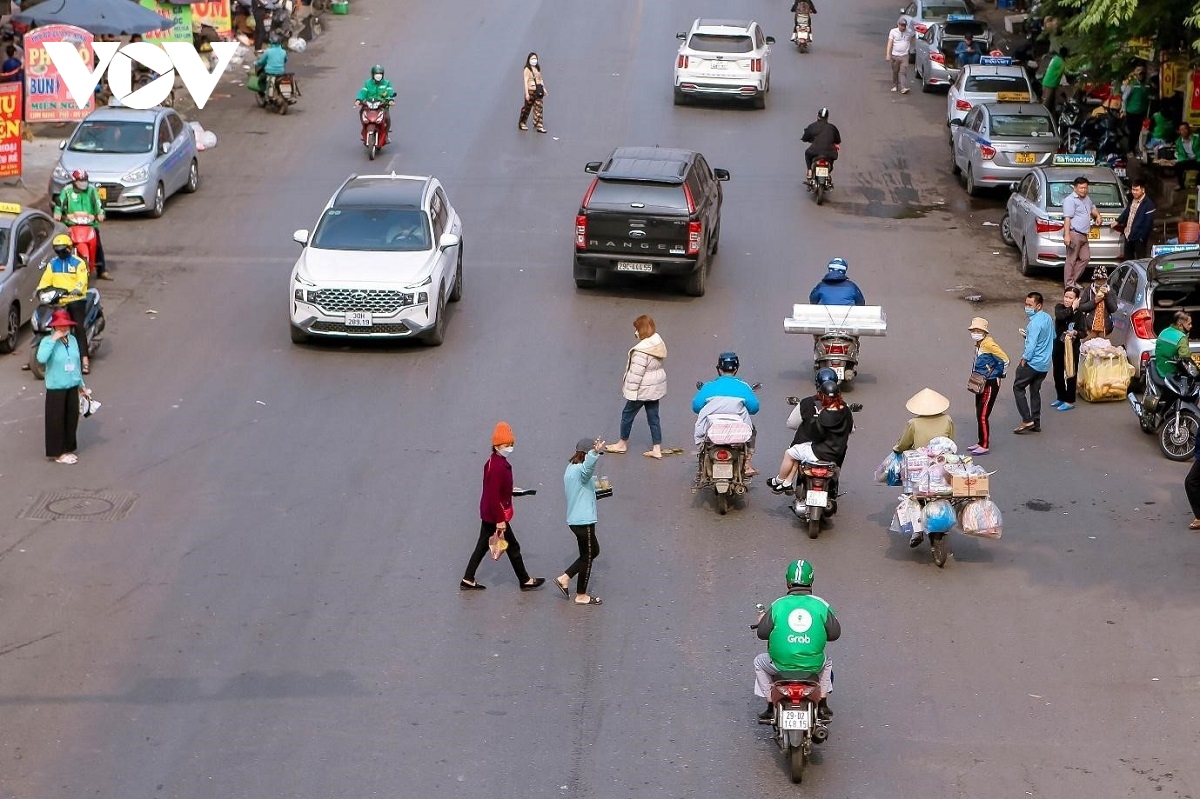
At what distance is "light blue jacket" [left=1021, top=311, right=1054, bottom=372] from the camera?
18719 millimetres

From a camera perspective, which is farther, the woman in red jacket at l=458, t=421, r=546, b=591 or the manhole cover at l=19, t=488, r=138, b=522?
the manhole cover at l=19, t=488, r=138, b=522

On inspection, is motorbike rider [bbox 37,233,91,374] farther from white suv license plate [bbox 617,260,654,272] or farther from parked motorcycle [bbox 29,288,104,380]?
white suv license plate [bbox 617,260,654,272]

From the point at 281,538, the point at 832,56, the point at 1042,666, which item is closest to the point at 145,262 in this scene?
the point at 281,538

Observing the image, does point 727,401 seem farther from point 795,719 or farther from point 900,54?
point 900,54

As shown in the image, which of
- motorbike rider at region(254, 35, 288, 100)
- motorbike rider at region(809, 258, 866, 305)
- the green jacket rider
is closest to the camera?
motorbike rider at region(809, 258, 866, 305)

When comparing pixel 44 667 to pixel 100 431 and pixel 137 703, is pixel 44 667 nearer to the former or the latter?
pixel 137 703

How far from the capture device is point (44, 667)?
12.1 metres

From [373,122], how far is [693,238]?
1028 centimetres

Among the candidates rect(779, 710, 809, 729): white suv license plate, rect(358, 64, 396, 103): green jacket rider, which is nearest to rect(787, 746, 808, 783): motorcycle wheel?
rect(779, 710, 809, 729): white suv license plate

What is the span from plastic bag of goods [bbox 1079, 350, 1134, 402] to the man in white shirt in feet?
65.0

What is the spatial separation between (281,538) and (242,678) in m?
2.94

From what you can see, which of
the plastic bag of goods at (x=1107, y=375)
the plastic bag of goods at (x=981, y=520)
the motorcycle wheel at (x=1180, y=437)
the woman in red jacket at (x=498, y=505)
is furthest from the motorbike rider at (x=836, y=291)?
the woman in red jacket at (x=498, y=505)

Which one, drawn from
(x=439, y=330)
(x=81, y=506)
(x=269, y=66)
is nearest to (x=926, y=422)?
(x=81, y=506)

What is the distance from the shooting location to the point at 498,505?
13.6 meters
